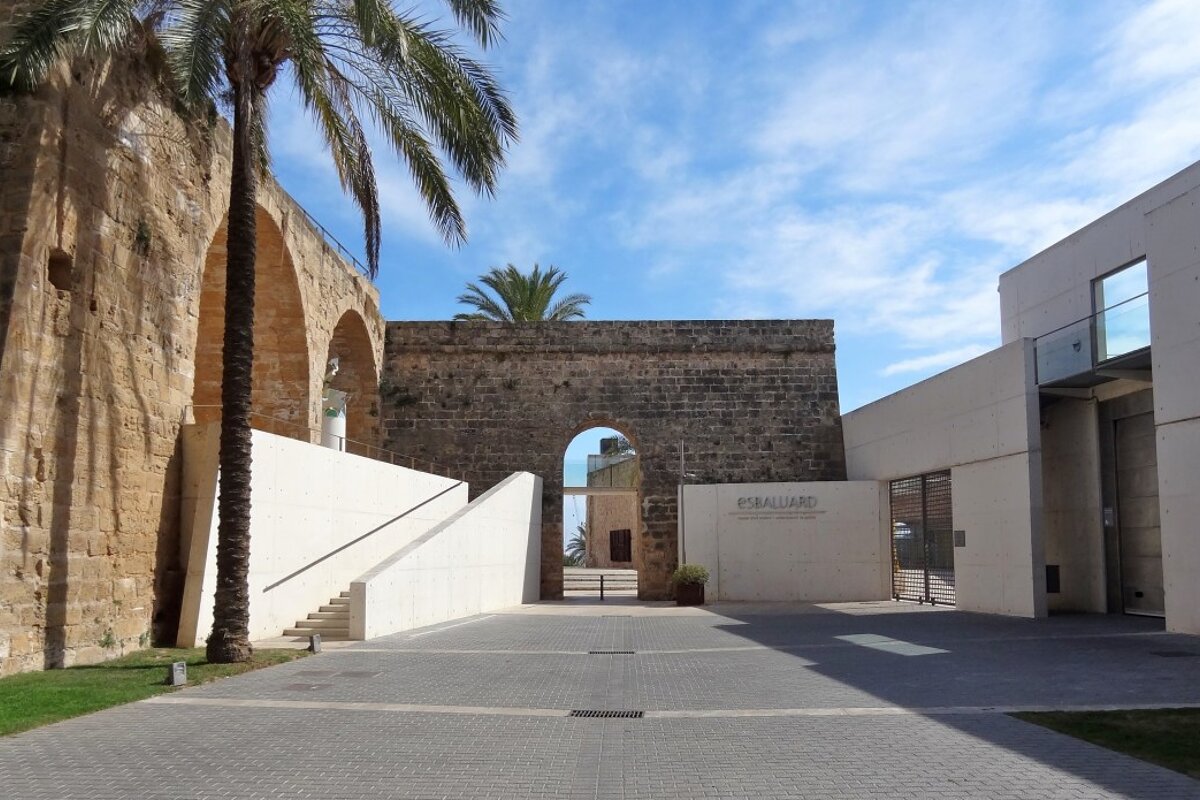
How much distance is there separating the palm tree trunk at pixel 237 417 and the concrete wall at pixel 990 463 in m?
12.3

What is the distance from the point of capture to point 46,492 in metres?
10.8

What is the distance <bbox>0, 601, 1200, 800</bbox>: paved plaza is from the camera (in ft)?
19.2

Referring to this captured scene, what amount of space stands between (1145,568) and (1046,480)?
272cm

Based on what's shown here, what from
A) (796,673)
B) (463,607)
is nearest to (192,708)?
(796,673)

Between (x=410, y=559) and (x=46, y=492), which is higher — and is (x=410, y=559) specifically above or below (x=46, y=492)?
below

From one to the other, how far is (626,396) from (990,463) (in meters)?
10.5

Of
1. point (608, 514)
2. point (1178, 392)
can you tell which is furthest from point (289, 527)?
point (608, 514)

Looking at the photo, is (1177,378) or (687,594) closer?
(1177,378)

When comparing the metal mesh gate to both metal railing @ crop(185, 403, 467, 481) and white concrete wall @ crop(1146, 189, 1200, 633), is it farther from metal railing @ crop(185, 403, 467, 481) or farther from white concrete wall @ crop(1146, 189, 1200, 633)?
metal railing @ crop(185, 403, 467, 481)

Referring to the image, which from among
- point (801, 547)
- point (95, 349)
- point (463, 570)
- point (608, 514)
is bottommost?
point (463, 570)

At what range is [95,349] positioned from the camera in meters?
11.7

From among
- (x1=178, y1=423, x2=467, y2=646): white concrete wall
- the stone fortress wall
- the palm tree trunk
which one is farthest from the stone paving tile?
(x1=178, y1=423, x2=467, y2=646): white concrete wall

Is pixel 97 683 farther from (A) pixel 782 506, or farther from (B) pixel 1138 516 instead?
(A) pixel 782 506

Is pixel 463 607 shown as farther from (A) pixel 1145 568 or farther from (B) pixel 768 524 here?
(A) pixel 1145 568
